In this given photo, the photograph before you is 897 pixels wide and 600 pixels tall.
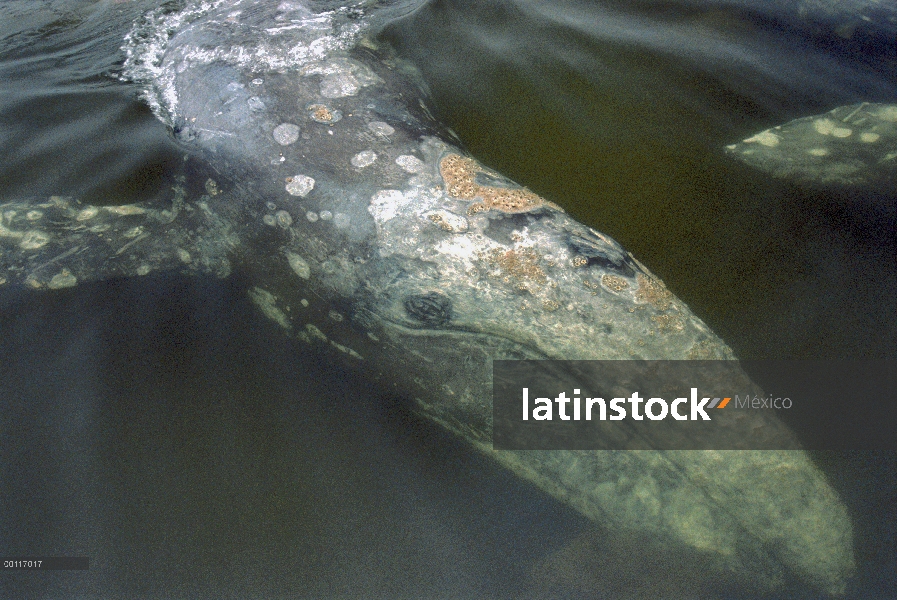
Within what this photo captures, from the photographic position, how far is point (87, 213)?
4645mm

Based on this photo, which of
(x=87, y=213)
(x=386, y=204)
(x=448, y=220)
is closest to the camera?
(x=448, y=220)

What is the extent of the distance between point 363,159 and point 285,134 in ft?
1.96

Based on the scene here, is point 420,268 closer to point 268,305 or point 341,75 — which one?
→ point 268,305

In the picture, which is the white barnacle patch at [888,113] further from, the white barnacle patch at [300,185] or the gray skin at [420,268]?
the white barnacle patch at [300,185]

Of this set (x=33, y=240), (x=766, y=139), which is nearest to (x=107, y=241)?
(x=33, y=240)

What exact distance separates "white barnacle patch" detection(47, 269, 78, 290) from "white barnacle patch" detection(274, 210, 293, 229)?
1.50 meters

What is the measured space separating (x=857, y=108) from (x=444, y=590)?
4821 millimetres

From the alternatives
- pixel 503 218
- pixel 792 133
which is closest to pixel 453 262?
pixel 503 218

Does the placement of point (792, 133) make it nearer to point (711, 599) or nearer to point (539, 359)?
point (539, 359)

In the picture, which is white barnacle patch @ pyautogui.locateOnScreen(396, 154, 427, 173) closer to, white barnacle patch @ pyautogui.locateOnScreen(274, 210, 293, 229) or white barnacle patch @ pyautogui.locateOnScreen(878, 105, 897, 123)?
white barnacle patch @ pyautogui.locateOnScreen(274, 210, 293, 229)

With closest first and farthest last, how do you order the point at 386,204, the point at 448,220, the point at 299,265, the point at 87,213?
the point at 448,220 → the point at 386,204 → the point at 299,265 → the point at 87,213

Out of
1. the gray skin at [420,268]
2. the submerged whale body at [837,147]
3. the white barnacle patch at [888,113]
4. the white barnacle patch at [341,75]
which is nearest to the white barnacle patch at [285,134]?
the gray skin at [420,268]

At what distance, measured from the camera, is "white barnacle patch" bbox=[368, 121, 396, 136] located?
4.22m

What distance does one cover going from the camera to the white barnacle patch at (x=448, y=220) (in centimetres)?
360
